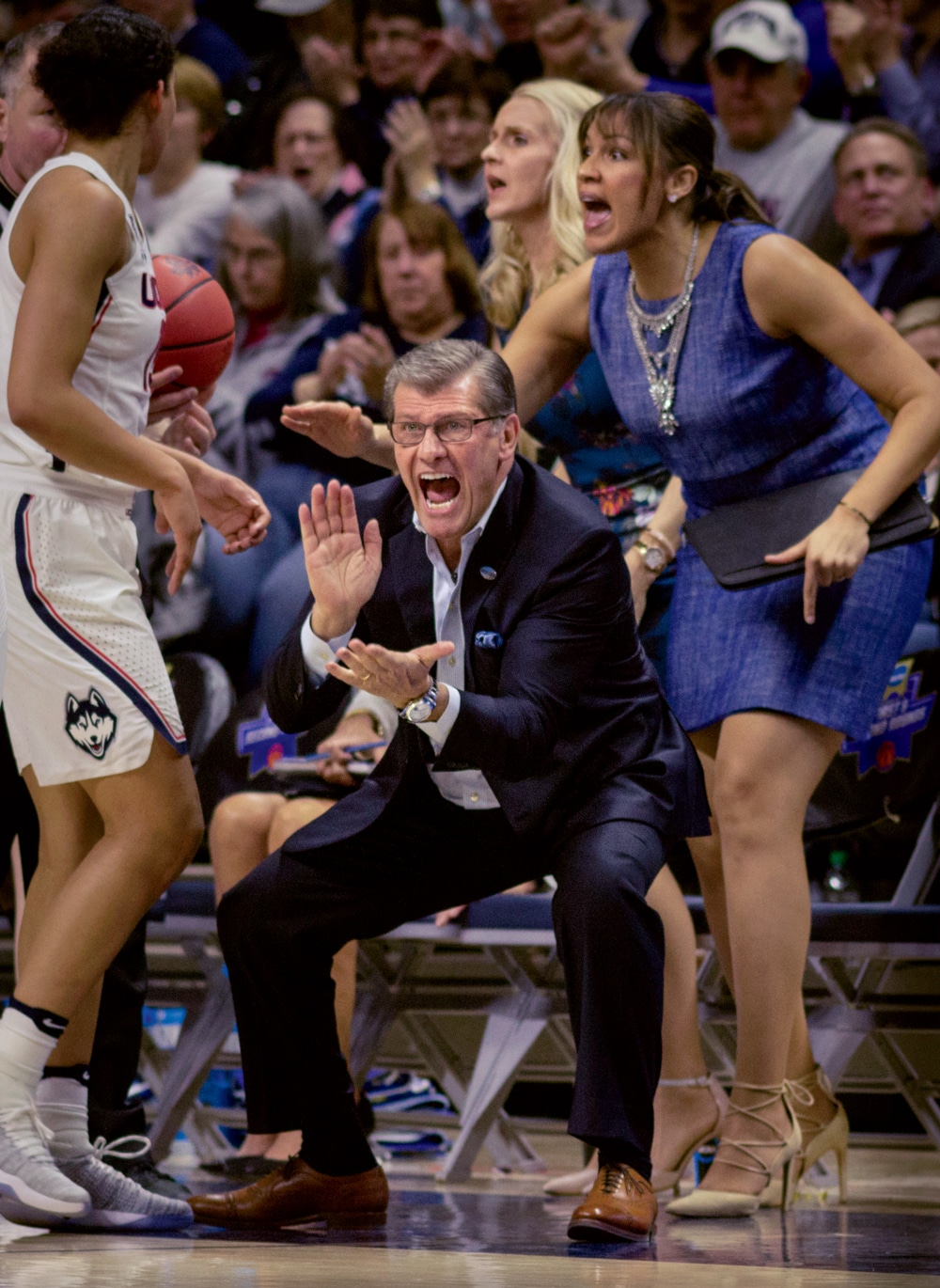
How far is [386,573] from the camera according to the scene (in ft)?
8.68

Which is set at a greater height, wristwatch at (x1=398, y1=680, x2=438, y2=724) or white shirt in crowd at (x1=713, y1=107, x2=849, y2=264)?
white shirt in crowd at (x1=713, y1=107, x2=849, y2=264)

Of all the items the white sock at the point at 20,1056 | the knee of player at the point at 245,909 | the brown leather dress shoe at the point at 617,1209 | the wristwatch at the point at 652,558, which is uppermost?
A: the wristwatch at the point at 652,558

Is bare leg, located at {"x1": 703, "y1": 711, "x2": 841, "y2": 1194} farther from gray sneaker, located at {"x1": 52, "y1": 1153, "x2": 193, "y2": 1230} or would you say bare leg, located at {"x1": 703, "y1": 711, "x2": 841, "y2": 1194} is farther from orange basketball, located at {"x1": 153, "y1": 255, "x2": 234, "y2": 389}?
orange basketball, located at {"x1": 153, "y1": 255, "x2": 234, "y2": 389}

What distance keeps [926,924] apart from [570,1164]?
126cm

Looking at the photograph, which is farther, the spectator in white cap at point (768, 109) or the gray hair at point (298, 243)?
the gray hair at point (298, 243)

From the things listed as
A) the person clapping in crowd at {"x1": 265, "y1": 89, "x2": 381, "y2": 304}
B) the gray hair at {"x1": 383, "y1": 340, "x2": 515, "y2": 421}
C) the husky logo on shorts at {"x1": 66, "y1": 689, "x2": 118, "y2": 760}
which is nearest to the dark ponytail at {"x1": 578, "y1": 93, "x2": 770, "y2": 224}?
the gray hair at {"x1": 383, "y1": 340, "x2": 515, "y2": 421}

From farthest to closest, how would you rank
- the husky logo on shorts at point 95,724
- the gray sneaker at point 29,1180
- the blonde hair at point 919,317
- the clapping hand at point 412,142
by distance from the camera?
the clapping hand at point 412,142 → the blonde hair at point 919,317 → the husky logo on shorts at point 95,724 → the gray sneaker at point 29,1180

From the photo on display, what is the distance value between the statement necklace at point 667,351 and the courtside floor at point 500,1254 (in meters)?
1.35

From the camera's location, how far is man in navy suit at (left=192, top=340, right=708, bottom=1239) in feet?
8.29

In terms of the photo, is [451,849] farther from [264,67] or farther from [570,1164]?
[264,67]

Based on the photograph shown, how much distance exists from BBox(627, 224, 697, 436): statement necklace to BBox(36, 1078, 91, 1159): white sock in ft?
4.84

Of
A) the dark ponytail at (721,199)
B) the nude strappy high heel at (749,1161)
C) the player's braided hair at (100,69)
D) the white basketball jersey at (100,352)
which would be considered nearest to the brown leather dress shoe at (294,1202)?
the nude strappy high heel at (749,1161)

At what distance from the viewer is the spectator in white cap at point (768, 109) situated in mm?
5156

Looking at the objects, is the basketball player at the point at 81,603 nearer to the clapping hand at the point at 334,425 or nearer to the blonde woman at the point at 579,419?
the clapping hand at the point at 334,425
